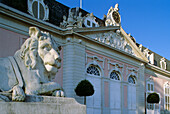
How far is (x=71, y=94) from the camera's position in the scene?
51.5ft

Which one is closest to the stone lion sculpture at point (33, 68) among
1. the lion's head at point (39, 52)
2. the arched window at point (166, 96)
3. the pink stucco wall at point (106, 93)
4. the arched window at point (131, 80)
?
the lion's head at point (39, 52)

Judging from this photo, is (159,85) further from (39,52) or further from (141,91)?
(39,52)

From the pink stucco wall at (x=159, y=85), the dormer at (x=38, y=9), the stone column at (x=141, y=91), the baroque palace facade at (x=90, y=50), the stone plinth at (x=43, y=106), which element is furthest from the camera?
the pink stucco wall at (x=159, y=85)

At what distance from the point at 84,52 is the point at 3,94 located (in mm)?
14543

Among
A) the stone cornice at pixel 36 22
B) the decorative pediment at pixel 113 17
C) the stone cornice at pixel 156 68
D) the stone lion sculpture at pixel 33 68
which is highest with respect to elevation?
the decorative pediment at pixel 113 17

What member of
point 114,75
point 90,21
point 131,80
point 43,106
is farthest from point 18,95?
point 131,80

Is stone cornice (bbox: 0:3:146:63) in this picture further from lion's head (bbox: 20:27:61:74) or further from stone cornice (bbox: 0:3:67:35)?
lion's head (bbox: 20:27:61:74)

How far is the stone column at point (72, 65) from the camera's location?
1584 cm

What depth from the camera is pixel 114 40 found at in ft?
68.7

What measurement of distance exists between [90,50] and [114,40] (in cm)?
378

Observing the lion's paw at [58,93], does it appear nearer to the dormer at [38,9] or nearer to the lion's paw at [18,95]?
the lion's paw at [18,95]

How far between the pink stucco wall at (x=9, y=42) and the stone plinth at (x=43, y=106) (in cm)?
1008

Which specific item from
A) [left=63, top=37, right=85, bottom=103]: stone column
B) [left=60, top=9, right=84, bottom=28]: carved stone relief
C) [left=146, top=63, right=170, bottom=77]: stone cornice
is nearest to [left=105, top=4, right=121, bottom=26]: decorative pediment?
[left=60, top=9, right=84, bottom=28]: carved stone relief

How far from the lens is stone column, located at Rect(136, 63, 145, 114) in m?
23.6
